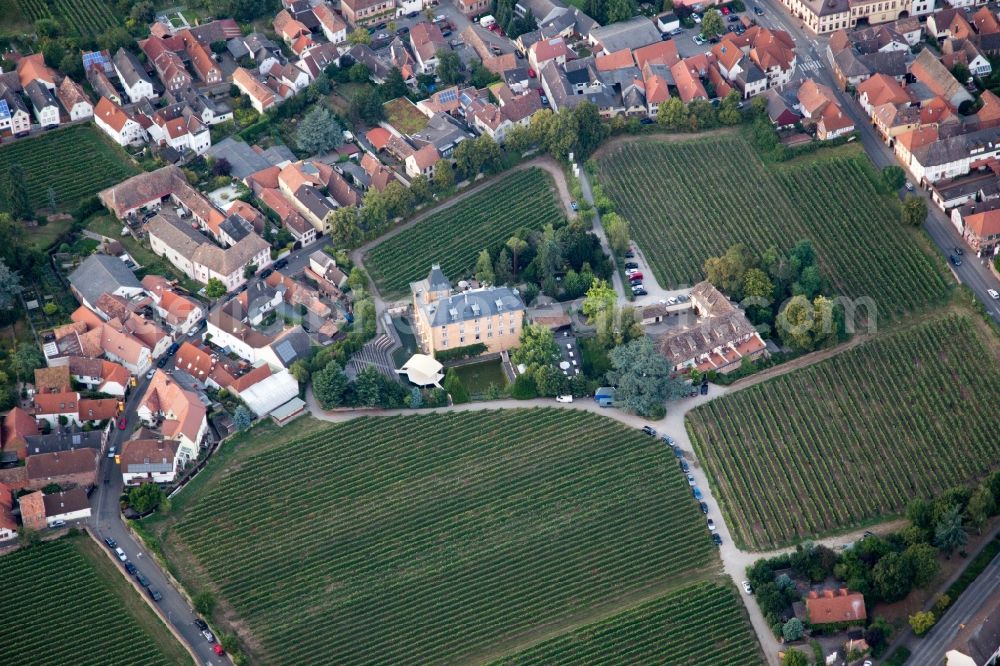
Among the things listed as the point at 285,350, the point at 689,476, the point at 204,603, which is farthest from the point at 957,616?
the point at 285,350

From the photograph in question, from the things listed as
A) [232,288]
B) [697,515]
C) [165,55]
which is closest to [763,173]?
[697,515]

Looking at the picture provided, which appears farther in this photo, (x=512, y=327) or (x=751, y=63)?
(x=751, y=63)

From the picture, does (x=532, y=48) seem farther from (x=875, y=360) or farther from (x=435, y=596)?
(x=435, y=596)

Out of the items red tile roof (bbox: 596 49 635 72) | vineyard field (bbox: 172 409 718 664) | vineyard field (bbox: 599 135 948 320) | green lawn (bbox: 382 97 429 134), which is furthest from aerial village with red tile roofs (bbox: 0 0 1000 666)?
red tile roof (bbox: 596 49 635 72)

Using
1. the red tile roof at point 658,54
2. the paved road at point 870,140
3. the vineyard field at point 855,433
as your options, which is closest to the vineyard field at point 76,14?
the red tile roof at point 658,54

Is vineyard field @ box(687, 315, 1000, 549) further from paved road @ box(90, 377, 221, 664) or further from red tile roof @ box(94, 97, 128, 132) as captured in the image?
red tile roof @ box(94, 97, 128, 132)

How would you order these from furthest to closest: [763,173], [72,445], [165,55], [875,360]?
[165,55] → [763,173] → [875,360] → [72,445]

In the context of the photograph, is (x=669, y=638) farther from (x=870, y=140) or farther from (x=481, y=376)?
(x=870, y=140)

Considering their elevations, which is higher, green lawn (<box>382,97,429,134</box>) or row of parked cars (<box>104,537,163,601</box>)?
green lawn (<box>382,97,429,134</box>)
